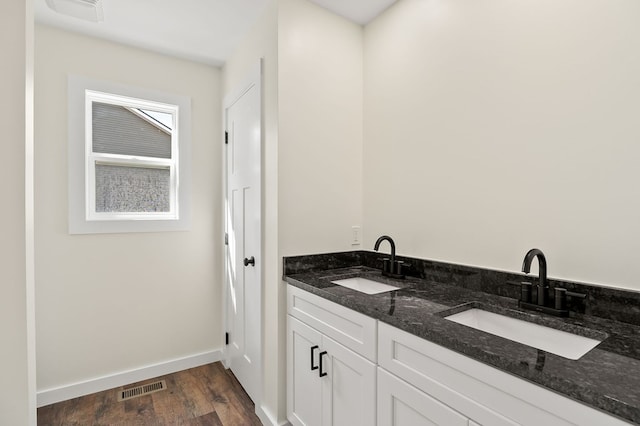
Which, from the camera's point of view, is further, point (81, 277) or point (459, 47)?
point (81, 277)

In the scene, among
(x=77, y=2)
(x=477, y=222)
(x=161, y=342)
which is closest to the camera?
(x=477, y=222)

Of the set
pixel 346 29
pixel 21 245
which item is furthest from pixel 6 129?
pixel 346 29

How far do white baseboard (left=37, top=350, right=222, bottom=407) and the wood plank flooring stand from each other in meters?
0.04

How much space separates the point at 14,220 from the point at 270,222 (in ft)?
3.70

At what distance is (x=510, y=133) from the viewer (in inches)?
56.1

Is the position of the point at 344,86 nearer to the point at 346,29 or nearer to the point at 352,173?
the point at 346,29

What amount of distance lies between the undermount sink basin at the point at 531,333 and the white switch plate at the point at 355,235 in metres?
0.95

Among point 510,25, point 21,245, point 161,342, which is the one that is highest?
point 510,25

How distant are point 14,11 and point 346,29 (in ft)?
5.51

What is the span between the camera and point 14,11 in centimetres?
124

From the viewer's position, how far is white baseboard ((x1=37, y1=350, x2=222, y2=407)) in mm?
2215

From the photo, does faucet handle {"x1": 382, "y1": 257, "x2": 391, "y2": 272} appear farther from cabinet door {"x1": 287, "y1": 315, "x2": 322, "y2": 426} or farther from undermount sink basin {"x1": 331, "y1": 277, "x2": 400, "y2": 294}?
cabinet door {"x1": 287, "y1": 315, "x2": 322, "y2": 426}

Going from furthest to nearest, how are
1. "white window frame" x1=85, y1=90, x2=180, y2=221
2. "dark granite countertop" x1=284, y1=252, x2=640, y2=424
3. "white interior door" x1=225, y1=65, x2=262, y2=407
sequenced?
1. "white window frame" x1=85, y1=90, x2=180, y2=221
2. "white interior door" x1=225, y1=65, x2=262, y2=407
3. "dark granite countertop" x1=284, y1=252, x2=640, y2=424

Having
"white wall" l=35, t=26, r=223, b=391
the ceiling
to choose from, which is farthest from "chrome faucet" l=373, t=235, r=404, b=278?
"white wall" l=35, t=26, r=223, b=391
